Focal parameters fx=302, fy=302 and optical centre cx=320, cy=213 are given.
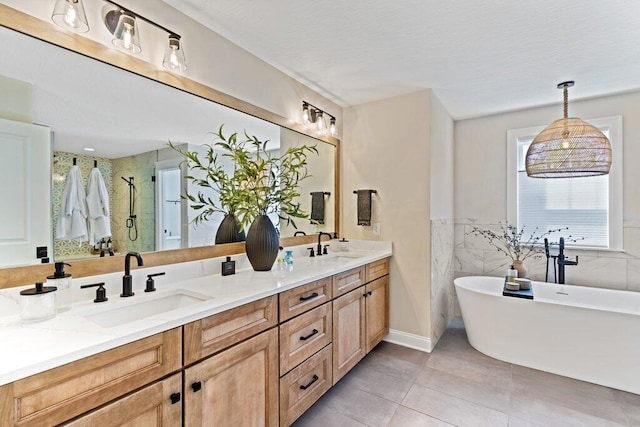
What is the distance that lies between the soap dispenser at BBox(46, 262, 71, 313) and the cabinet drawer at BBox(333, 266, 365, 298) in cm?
147

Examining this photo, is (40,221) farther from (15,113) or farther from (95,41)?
(95,41)

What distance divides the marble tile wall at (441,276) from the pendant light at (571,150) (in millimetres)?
1015

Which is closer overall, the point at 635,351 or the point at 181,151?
the point at 181,151

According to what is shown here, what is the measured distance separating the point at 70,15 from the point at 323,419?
2.51m

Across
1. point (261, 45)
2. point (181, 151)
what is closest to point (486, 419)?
point (181, 151)

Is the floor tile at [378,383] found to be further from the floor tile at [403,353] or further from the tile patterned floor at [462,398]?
the floor tile at [403,353]

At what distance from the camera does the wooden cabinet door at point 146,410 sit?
983mm

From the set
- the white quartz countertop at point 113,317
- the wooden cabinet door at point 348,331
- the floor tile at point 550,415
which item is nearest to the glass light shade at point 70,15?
the white quartz countertop at point 113,317

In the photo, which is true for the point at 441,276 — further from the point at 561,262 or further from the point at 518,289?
the point at 561,262

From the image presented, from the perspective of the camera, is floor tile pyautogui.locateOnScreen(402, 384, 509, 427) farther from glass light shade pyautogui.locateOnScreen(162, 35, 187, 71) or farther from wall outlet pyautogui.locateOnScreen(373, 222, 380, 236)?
glass light shade pyautogui.locateOnScreen(162, 35, 187, 71)

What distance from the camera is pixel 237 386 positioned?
1424mm

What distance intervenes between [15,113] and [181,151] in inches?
28.9

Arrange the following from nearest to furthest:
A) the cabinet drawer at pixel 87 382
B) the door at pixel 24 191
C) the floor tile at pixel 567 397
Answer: the cabinet drawer at pixel 87 382
the door at pixel 24 191
the floor tile at pixel 567 397

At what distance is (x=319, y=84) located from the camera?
108 inches
